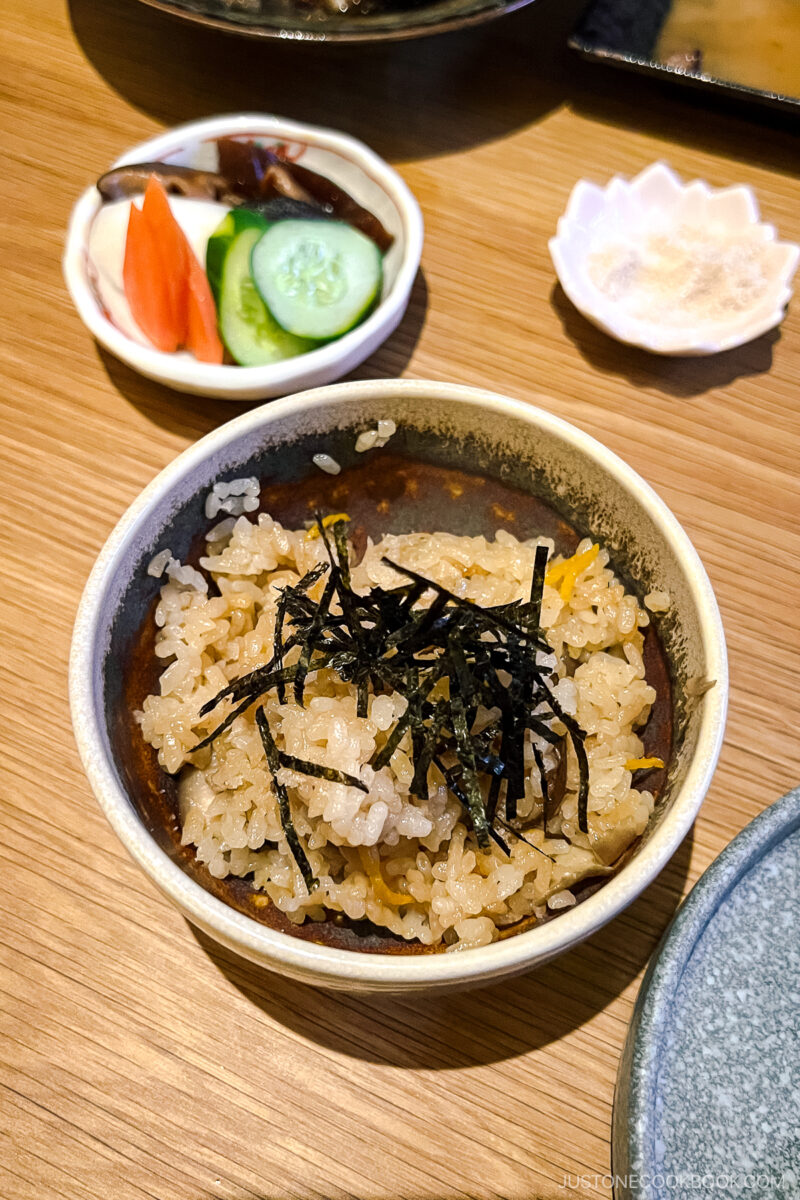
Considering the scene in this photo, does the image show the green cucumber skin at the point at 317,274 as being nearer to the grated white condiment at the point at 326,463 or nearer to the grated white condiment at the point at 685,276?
the grated white condiment at the point at 326,463

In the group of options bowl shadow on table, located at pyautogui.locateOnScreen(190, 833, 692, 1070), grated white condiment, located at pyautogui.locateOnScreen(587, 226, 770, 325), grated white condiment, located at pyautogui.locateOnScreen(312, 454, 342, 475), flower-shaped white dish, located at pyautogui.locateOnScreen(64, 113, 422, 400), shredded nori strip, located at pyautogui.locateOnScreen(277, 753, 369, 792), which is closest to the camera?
shredded nori strip, located at pyautogui.locateOnScreen(277, 753, 369, 792)

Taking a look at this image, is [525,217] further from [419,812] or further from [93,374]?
[419,812]

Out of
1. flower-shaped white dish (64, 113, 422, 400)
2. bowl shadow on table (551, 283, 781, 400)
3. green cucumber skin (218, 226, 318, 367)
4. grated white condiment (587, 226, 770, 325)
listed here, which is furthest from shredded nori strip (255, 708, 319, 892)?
grated white condiment (587, 226, 770, 325)

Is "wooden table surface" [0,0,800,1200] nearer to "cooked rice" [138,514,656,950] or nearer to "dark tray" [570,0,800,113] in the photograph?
"dark tray" [570,0,800,113]

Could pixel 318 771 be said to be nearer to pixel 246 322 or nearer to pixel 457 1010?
pixel 457 1010

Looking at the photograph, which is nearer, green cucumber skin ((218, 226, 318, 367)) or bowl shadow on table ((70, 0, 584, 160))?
green cucumber skin ((218, 226, 318, 367))

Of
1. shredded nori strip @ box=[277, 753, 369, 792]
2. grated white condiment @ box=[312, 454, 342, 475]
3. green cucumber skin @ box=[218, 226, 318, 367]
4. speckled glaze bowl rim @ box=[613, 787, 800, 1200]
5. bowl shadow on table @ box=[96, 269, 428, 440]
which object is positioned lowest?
speckled glaze bowl rim @ box=[613, 787, 800, 1200]

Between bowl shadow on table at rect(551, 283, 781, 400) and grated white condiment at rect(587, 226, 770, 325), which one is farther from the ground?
grated white condiment at rect(587, 226, 770, 325)

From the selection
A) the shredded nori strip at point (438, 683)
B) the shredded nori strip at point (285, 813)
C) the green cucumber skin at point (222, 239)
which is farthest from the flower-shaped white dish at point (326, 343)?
the shredded nori strip at point (285, 813)
